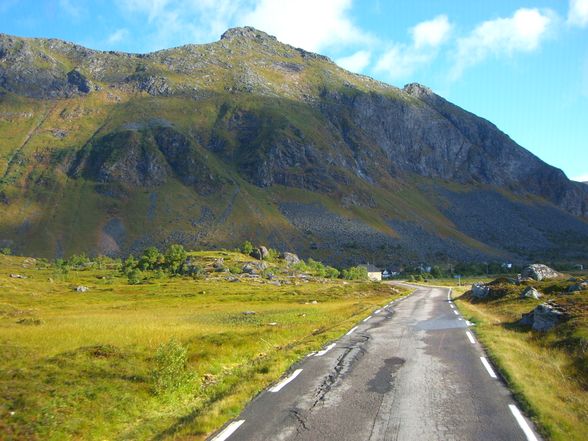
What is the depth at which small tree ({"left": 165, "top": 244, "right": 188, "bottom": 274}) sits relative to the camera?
A: 5015 inches

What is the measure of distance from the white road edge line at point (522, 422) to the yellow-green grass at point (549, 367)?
248mm

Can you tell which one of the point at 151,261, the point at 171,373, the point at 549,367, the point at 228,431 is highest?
the point at 151,261

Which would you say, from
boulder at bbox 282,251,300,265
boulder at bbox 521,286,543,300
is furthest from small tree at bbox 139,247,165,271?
boulder at bbox 521,286,543,300

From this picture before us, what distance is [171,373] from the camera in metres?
15.0

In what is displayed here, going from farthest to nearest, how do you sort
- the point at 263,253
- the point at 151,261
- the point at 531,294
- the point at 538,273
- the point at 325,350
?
the point at 263,253, the point at 151,261, the point at 538,273, the point at 531,294, the point at 325,350

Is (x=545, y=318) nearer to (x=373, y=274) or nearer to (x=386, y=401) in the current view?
(x=386, y=401)

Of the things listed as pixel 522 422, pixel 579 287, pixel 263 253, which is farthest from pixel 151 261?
pixel 522 422

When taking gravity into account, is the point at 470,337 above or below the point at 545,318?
below

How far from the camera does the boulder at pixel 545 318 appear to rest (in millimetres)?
23109

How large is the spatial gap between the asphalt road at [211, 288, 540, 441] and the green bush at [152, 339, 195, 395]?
3116 mm

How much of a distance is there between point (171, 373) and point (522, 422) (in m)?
10.2

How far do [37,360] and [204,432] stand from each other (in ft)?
32.7

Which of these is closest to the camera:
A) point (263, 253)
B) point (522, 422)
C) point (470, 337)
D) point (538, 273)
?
point (522, 422)

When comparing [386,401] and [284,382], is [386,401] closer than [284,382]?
Yes
